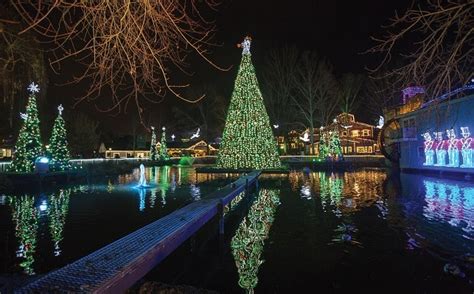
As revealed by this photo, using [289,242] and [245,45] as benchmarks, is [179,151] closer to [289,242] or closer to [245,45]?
[245,45]

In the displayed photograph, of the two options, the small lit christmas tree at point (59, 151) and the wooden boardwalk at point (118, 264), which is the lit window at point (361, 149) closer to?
the small lit christmas tree at point (59, 151)

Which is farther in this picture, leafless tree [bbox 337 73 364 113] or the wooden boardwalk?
leafless tree [bbox 337 73 364 113]

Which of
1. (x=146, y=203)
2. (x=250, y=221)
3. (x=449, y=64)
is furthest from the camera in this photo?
(x=146, y=203)

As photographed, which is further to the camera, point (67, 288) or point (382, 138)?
point (382, 138)

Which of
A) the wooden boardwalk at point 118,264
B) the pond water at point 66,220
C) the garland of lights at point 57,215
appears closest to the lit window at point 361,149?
the pond water at point 66,220

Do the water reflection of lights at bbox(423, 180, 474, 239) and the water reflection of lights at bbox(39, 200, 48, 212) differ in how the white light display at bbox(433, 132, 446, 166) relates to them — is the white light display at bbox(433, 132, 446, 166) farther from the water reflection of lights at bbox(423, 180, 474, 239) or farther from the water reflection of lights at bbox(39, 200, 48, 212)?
the water reflection of lights at bbox(39, 200, 48, 212)

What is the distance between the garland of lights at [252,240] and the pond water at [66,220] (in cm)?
276

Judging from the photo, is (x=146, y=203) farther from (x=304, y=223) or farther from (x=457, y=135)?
(x=457, y=135)

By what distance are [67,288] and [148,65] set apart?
7.83ft

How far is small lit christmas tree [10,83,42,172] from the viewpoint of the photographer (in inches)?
901

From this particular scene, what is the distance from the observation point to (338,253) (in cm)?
766

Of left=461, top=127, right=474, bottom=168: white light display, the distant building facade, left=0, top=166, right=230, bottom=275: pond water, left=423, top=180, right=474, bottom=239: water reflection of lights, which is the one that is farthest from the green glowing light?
the distant building facade

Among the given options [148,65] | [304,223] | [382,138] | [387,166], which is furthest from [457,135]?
[148,65]

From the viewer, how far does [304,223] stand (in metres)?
10.7
